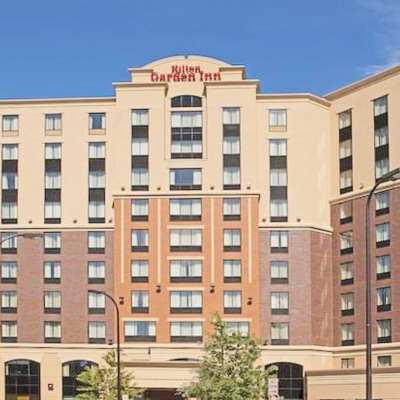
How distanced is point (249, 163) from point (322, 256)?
34.3ft

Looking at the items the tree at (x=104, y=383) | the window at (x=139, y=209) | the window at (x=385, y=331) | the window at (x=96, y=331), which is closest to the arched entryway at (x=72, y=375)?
the window at (x=96, y=331)

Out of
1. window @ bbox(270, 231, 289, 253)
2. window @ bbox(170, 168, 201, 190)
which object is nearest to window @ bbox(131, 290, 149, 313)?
window @ bbox(170, 168, 201, 190)

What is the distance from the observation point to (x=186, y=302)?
98.8 meters

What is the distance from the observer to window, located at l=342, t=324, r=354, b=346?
321ft

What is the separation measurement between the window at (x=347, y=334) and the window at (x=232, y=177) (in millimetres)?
15453

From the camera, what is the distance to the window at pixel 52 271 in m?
102

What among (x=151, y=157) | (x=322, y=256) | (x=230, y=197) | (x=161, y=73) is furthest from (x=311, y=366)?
(x=161, y=73)

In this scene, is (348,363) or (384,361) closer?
(384,361)

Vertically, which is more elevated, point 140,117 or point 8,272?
point 140,117

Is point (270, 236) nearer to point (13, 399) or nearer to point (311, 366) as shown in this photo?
point (311, 366)

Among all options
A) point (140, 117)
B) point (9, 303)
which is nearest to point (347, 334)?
point (140, 117)

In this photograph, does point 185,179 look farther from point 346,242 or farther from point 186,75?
point 346,242

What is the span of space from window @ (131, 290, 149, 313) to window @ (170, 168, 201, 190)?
9630 mm

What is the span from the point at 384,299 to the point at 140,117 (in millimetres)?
27029
